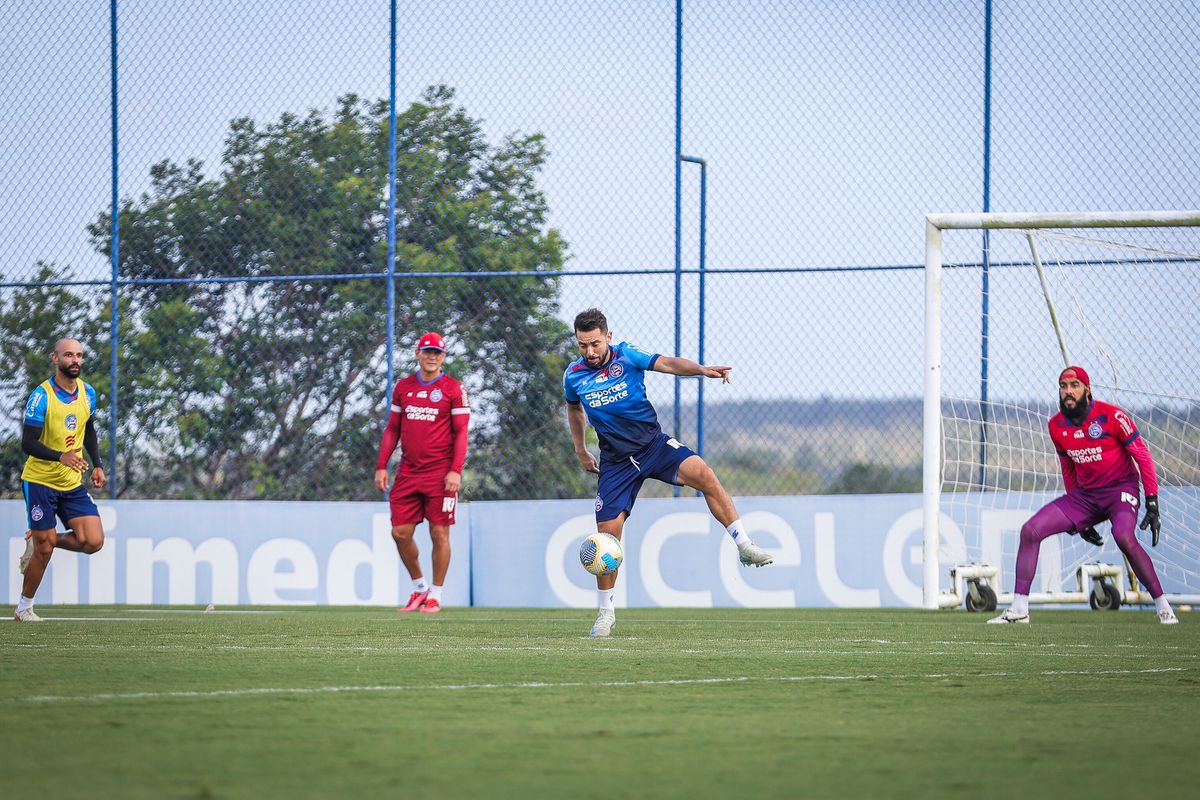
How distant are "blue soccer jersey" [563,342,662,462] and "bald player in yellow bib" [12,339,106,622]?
161 inches

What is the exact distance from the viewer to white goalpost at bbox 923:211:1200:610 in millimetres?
13805

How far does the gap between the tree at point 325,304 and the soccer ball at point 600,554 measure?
7190mm

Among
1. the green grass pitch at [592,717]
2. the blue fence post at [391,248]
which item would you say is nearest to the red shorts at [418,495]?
the blue fence post at [391,248]

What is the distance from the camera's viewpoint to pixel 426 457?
13.2 meters

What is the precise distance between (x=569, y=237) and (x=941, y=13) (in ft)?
14.6

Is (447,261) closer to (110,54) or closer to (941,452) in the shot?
(110,54)

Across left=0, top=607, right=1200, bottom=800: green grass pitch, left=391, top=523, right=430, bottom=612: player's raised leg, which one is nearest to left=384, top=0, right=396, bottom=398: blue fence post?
left=391, top=523, right=430, bottom=612: player's raised leg

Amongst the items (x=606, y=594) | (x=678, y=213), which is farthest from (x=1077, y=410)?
(x=678, y=213)

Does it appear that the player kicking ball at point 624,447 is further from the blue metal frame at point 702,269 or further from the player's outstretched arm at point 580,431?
the blue metal frame at point 702,269

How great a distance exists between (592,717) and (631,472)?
470 centimetres

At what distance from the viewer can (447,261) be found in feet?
57.7

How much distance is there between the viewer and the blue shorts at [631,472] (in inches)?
375

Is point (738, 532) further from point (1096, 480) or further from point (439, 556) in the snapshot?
point (439, 556)

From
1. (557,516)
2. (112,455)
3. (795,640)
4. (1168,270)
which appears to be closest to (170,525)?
(112,455)
